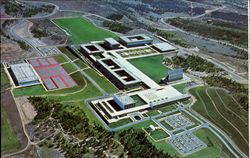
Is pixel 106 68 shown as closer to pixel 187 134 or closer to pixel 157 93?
pixel 157 93

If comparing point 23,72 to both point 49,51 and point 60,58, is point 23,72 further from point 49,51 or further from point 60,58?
point 49,51

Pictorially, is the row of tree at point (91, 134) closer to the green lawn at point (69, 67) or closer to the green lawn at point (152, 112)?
the green lawn at point (152, 112)

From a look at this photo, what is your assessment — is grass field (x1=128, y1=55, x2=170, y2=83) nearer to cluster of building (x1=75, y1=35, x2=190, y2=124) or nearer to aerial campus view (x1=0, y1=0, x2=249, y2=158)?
aerial campus view (x1=0, y1=0, x2=249, y2=158)

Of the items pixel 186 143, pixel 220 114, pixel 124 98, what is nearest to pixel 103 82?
pixel 124 98

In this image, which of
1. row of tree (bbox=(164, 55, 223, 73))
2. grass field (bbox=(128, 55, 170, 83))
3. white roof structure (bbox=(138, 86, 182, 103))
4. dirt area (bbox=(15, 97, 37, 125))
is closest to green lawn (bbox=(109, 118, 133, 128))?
white roof structure (bbox=(138, 86, 182, 103))

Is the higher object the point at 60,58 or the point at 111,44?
the point at 111,44

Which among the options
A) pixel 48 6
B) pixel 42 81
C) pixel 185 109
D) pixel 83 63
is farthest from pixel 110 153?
pixel 48 6
